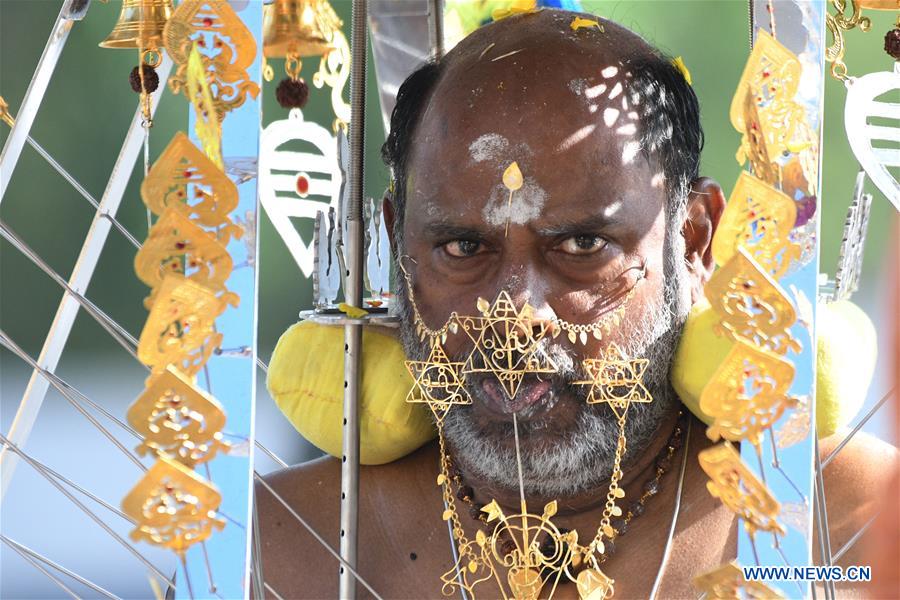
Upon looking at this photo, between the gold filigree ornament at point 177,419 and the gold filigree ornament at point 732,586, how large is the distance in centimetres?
57

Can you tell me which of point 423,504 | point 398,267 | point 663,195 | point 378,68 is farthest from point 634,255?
point 378,68

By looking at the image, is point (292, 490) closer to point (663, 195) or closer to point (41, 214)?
point (663, 195)

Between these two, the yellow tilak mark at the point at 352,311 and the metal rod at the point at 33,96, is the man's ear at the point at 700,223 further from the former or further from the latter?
the metal rod at the point at 33,96

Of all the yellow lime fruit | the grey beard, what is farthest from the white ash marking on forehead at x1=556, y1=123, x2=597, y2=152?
the yellow lime fruit

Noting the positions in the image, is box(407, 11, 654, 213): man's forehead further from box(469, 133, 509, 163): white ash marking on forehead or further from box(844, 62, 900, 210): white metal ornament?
box(844, 62, 900, 210): white metal ornament

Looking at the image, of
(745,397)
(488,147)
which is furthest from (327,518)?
(745,397)

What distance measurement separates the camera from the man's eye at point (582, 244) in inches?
74.3

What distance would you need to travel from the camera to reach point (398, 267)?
213 centimetres

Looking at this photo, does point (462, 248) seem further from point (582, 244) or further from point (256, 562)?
point (256, 562)

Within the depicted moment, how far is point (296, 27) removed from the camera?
2383 mm

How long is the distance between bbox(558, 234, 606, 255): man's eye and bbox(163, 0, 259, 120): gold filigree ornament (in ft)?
1.86

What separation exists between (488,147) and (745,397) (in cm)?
70

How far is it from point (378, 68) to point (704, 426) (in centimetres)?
96

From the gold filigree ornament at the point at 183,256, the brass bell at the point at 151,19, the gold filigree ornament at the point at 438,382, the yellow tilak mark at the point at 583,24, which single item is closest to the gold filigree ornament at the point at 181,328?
the gold filigree ornament at the point at 183,256
